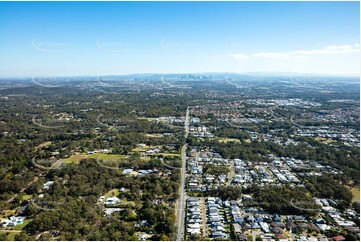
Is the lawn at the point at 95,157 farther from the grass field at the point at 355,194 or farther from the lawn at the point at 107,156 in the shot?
the grass field at the point at 355,194

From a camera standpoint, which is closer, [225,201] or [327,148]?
[225,201]

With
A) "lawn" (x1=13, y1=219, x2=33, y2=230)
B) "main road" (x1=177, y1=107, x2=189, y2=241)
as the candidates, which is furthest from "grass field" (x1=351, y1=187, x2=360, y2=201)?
"lawn" (x1=13, y1=219, x2=33, y2=230)

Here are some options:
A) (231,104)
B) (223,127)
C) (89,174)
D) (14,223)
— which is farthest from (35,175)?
(231,104)

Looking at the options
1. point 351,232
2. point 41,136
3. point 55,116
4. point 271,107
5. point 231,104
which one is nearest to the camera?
point 351,232

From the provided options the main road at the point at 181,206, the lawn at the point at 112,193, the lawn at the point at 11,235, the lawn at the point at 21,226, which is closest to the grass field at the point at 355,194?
the main road at the point at 181,206

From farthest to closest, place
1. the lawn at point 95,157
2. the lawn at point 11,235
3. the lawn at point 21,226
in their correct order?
the lawn at point 95,157 → the lawn at point 21,226 → the lawn at point 11,235

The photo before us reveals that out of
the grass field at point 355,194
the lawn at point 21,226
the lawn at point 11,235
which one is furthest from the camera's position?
the grass field at point 355,194

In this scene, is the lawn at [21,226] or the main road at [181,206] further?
the lawn at [21,226]

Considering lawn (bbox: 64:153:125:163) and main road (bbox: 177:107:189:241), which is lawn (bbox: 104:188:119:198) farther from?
lawn (bbox: 64:153:125:163)

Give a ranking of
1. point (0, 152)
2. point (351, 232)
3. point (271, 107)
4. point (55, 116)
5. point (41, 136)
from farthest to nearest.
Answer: point (271, 107) < point (55, 116) < point (41, 136) < point (0, 152) < point (351, 232)

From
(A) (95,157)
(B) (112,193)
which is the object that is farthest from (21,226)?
(A) (95,157)

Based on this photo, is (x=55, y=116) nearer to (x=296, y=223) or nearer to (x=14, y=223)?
(x=14, y=223)
